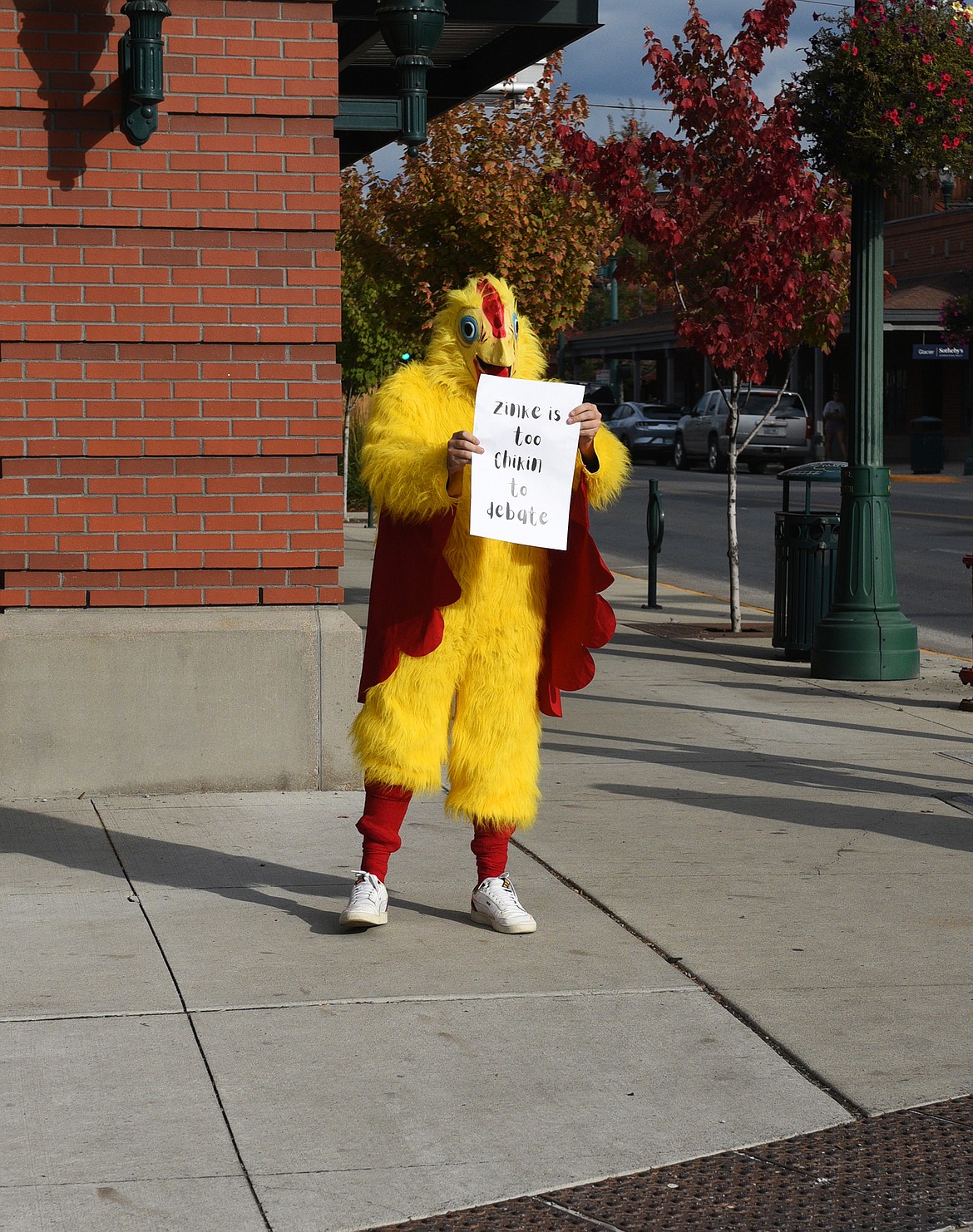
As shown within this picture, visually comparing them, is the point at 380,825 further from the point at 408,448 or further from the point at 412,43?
the point at 412,43

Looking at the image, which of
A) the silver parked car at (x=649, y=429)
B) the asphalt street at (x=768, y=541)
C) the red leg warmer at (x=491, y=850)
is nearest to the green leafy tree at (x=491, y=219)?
the asphalt street at (x=768, y=541)

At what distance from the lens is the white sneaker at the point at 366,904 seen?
16.4 ft

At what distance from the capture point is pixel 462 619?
195 inches

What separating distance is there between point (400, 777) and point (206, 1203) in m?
1.80

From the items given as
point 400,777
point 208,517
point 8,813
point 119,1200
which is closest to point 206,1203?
point 119,1200

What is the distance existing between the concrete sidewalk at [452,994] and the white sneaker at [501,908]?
7 centimetres

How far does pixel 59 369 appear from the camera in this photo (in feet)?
22.3

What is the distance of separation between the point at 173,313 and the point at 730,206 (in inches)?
234

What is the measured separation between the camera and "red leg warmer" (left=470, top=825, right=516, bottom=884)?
201 inches

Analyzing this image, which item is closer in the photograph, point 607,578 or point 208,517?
point 607,578

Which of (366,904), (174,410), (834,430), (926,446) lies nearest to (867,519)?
(174,410)

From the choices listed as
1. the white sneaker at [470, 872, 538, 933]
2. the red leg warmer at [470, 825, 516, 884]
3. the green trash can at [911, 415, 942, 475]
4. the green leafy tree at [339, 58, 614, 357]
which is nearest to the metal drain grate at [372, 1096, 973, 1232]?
the white sneaker at [470, 872, 538, 933]

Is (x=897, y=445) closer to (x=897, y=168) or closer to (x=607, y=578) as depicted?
(x=897, y=168)

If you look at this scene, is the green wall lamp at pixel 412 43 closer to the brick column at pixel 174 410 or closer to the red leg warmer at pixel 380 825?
the brick column at pixel 174 410
